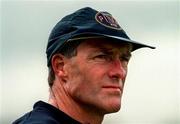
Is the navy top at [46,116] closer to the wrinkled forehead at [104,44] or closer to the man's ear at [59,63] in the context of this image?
the man's ear at [59,63]

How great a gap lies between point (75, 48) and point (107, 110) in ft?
1.90

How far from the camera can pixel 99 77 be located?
179 inches

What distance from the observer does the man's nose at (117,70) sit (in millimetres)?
4594

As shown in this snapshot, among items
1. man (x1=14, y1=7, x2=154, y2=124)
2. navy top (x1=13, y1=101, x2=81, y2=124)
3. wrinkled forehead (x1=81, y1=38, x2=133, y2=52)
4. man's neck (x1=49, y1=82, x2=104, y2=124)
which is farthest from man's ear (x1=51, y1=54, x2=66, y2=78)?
navy top (x1=13, y1=101, x2=81, y2=124)

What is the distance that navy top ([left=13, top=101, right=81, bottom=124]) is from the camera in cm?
418

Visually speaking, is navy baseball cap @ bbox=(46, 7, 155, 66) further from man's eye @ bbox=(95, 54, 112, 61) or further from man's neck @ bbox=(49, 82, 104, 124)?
man's neck @ bbox=(49, 82, 104, 124)

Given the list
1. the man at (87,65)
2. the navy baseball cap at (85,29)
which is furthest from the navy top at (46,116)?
the navy baseball cap at (85,29)

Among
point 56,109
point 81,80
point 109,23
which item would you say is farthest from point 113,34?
point 56,109

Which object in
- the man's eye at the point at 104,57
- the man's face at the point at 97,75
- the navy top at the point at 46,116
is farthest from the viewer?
the man's eye at the point at 104,57

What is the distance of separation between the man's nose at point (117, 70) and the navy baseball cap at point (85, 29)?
19cm

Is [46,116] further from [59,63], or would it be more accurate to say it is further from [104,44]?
[104,44]

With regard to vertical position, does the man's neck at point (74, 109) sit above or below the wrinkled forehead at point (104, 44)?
below

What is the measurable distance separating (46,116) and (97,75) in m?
0.58

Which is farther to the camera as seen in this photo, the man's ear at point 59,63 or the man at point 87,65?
the man's ear at point 59,63
